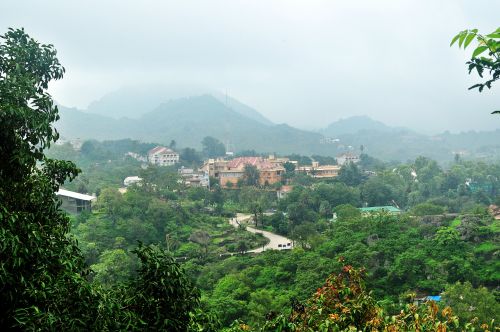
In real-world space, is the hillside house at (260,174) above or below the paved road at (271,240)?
above

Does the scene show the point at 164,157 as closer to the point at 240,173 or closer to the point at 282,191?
the point at 240,173

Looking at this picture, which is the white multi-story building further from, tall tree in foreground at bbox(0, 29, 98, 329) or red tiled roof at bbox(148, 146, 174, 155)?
tall tree in foreground at bbox(0, 29, 98, 329)

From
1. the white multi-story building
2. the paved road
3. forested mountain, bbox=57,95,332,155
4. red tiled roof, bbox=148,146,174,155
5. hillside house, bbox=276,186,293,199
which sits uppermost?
forested mountain, bbox=57,95,332,155

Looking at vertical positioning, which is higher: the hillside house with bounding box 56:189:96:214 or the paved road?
the hillside house with bounding box 56:189:96:214

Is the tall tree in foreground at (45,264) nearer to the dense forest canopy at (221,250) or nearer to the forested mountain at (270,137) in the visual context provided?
the dense forest canopy at (221,250)

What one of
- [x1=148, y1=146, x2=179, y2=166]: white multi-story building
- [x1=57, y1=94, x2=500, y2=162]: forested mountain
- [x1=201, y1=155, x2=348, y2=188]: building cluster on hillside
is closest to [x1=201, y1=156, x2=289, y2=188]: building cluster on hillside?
[x1=201, y1=155, x2=348, y2=188]: building cluster on hillside

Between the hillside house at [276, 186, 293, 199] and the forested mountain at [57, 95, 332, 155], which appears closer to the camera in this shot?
the hillside house at [276, 186, 293, 199]

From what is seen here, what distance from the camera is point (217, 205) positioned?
33.7 meters

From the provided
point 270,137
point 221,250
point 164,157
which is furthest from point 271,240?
point 270,137

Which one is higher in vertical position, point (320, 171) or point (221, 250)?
point (320, 171)

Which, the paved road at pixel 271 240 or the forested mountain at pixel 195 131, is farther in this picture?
the forested mountain at pixel 195 131

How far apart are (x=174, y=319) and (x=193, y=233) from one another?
835 inches

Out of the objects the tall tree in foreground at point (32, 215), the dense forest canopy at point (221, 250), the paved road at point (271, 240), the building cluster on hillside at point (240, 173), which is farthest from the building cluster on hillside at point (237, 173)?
the tall tree in foreground at point (32, 215)

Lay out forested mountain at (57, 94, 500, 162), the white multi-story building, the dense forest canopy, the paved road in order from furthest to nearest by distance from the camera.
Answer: forested mountain at (57, 94, 500, 162), the white multi-story building, the paved road, the dense forest canopy
